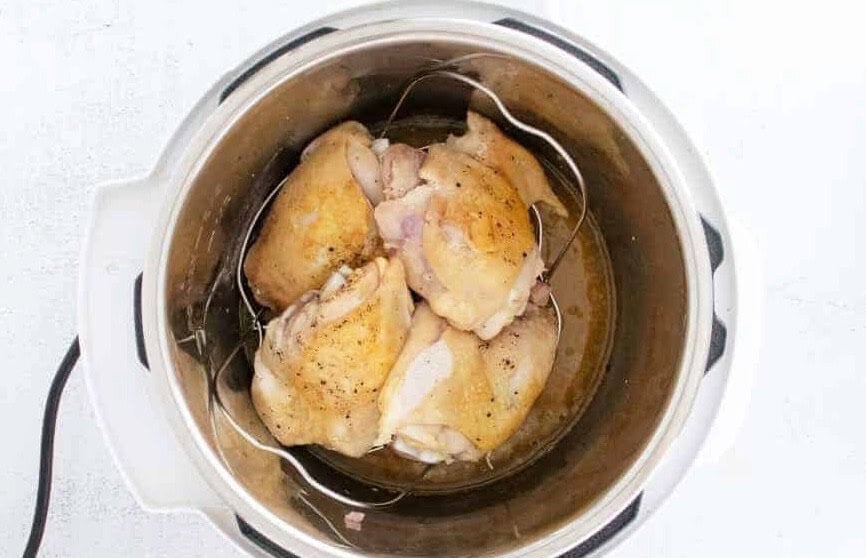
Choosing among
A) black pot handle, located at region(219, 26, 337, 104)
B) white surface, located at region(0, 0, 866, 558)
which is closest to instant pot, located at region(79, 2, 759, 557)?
black pot handle, located at region(219, 26, 337, 104)

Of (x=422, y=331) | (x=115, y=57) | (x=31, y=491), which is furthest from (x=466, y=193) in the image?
(x=31, y=491)

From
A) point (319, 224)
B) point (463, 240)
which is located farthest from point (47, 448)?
point (463, 240)

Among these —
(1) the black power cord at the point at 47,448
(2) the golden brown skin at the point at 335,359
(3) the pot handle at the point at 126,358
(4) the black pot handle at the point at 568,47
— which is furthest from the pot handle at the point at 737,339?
(1) the black power cord at the point at 47,448

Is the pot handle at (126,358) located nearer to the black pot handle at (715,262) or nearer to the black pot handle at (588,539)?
the black pot handle at (588,539)

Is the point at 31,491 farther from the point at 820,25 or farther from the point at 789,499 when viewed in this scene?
the point at 820,25

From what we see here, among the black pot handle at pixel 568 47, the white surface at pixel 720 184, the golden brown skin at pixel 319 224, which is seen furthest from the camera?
the white surface at pixel 720 184

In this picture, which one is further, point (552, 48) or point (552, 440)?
point (552, 440)
